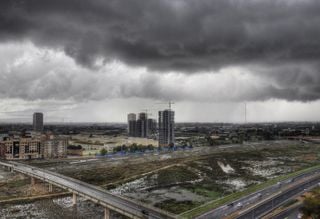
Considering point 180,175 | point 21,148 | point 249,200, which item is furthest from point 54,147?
point 249,200

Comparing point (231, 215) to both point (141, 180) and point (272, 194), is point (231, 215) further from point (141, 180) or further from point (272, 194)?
point (141, 180)

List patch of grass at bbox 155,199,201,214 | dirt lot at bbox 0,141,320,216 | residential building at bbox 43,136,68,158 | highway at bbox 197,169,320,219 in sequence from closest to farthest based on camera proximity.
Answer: highway at bbox 197,169,320,219
patch of grass at bbox 155,199,201,214
dirt lot at bbox 0,141,320,216
residential building at bbox 43,136,68,158

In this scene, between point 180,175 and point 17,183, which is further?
point 180,175

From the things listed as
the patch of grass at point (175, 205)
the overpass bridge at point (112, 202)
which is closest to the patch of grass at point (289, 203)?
the patch of grass at point (175, 205)

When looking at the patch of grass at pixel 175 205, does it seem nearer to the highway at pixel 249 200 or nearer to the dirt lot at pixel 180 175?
the dirt lot at pixel 180 175

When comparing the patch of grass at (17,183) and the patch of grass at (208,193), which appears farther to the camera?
the patch of grass at (17,183)

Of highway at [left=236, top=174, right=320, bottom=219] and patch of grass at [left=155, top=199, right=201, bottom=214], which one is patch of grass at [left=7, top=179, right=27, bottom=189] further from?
highway at [left=236, top=174, right=320, bottom=219]

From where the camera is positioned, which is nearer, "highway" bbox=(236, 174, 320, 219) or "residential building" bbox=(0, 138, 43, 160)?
"highway" bbox=(236, 174, 320, 219)

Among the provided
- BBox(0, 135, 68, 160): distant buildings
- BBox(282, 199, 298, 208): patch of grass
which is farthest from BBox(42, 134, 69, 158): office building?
BBox(282, 199, 298, 208): patch of grass

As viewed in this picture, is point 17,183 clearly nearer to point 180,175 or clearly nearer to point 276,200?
point 180,175

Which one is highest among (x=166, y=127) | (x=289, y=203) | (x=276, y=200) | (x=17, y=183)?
(x=166, y=127)
